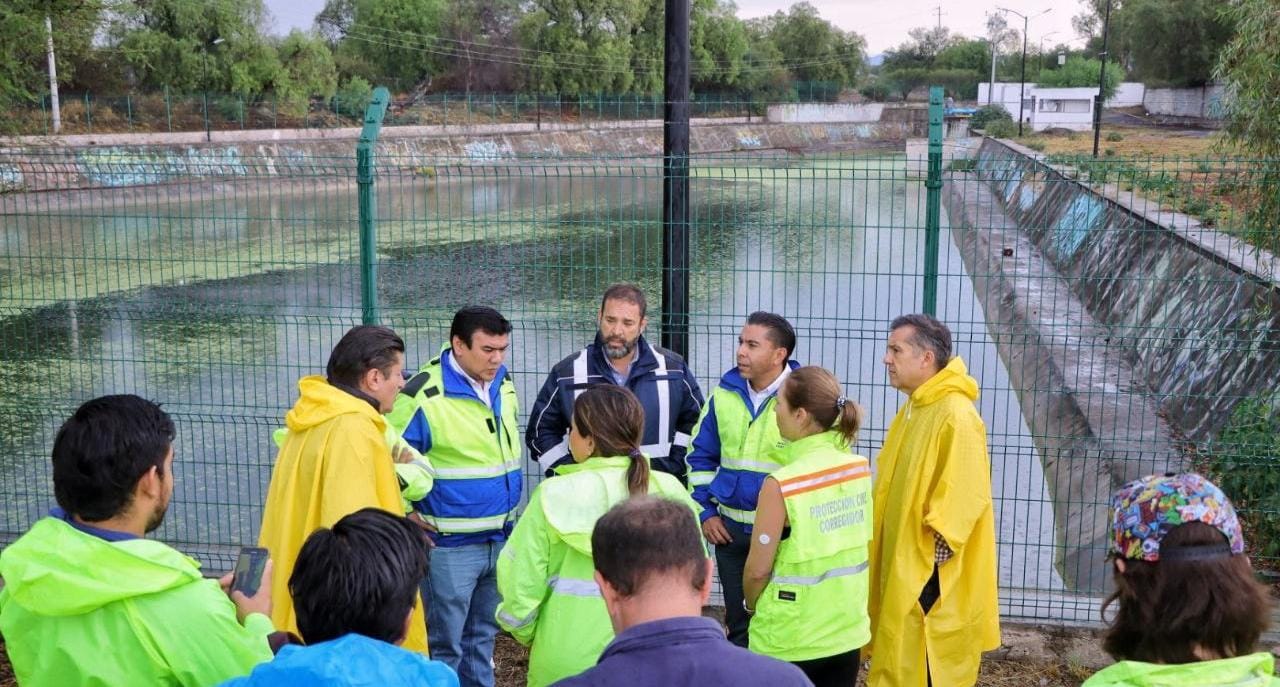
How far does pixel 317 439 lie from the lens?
3.48 meters

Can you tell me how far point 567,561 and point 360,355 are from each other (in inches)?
39.4

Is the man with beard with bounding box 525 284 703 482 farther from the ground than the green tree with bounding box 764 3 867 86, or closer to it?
closer to it

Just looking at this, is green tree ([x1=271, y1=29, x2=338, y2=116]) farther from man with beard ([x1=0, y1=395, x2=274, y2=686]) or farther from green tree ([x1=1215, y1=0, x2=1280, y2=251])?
man with beard ([x1=0, y1=395, x2=274, y2=686])

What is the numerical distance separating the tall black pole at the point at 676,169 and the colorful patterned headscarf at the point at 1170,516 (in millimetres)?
3591

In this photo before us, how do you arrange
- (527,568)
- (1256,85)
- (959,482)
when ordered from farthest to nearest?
(1256,85) < (959,482) < (527,568)

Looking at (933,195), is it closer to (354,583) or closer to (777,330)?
(777,330)

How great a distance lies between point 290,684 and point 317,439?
63.6 inches

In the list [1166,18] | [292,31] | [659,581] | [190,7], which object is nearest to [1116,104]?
[1166,18]

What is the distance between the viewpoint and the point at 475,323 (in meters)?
4.15

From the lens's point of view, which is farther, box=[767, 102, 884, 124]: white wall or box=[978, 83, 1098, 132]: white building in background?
box=[767, 102, 884, 124]: white wall

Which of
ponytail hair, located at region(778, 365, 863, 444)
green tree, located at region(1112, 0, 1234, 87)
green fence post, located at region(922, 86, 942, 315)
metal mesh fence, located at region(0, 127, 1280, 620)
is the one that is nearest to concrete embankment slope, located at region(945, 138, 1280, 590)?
metal mesh fence, located at region(0, 127, 1280, 620)

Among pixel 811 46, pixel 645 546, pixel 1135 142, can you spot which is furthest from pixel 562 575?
pixel 811 46

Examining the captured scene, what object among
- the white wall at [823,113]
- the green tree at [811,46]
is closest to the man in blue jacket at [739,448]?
the white wall at [823,113]

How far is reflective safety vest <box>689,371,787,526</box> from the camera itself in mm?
4102
